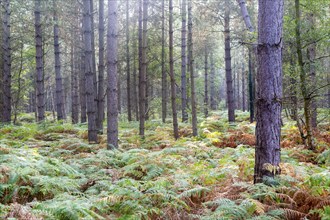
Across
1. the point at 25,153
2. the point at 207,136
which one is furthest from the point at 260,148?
the point at 207,136

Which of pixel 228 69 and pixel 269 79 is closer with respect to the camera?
pixel 269 79

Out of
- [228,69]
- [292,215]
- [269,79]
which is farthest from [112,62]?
[228,69]

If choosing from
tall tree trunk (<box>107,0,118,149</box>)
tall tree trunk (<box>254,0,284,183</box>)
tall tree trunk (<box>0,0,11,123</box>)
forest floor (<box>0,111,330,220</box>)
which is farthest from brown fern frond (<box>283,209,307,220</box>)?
tall tree trunk (<box>0,0,11,123</box>)

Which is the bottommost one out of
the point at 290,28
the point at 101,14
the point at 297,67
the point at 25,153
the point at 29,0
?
the point at 25,153

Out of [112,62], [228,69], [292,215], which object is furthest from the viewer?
[228,69]

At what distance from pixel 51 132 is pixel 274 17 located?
434 inches

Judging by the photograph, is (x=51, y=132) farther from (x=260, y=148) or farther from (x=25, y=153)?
(x=260, y=148)

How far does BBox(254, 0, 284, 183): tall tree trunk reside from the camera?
4703 millimetres

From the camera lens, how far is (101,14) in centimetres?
1202

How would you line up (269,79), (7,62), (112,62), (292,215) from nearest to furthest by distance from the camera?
(292,215)
(269,79)
(112,62)
(7,62)

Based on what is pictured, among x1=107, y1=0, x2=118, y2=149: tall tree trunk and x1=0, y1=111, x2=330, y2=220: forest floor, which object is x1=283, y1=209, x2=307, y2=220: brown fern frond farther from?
x1=107, y1=0, x2=118, y2=149: tall tree trunk

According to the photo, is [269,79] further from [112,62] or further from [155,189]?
[112,62]

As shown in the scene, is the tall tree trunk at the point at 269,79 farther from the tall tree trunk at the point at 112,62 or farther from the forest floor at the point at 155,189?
the tall tree trunk at the point at 112,62

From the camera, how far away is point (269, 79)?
15.4 feet
